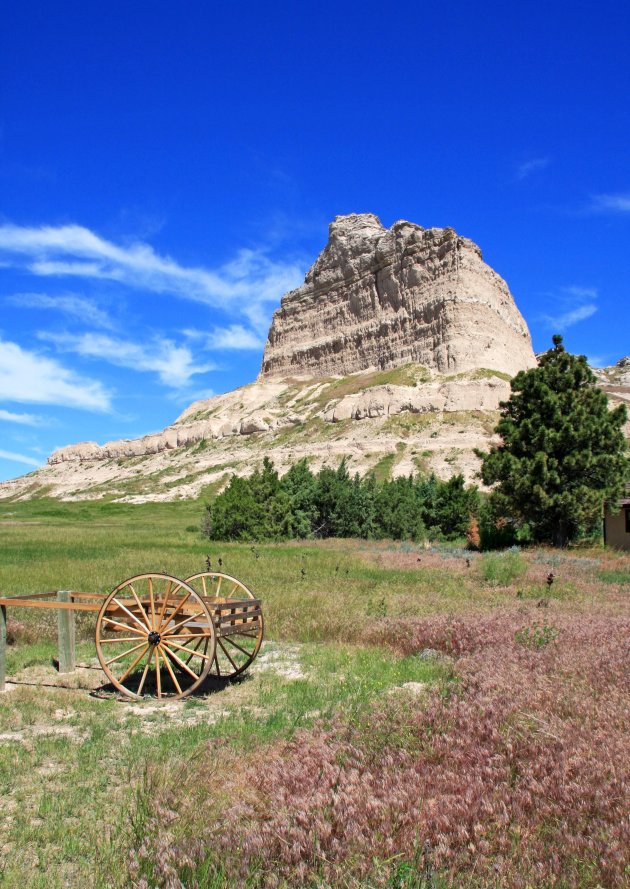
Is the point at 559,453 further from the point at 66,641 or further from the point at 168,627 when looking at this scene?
the point at 66,641

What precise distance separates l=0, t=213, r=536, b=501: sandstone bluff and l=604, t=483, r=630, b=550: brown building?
35.2 meters

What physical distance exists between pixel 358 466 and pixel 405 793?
7108 centimetres

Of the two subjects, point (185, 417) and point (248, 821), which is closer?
point (248, 821)

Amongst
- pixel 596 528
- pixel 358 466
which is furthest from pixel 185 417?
pixel 596 528

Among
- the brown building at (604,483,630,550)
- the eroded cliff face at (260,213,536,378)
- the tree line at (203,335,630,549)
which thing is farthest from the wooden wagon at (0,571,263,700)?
the eroded cliff face at (260,213,536,378)

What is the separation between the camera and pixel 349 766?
466 centimetres

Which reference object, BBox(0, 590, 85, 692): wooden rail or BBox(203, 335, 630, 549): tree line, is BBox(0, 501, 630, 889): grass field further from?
BBox(203, 335, 630, 549): tree line

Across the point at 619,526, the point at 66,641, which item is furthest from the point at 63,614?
the point at 619,526

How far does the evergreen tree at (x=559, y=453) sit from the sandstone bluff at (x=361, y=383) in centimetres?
3674

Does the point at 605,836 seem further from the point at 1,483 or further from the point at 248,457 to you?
the point at 1,483

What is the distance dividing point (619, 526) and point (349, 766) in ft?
103

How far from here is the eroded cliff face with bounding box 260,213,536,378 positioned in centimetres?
11169

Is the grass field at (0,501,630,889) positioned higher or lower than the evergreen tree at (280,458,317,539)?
lower

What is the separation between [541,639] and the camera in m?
8.12
